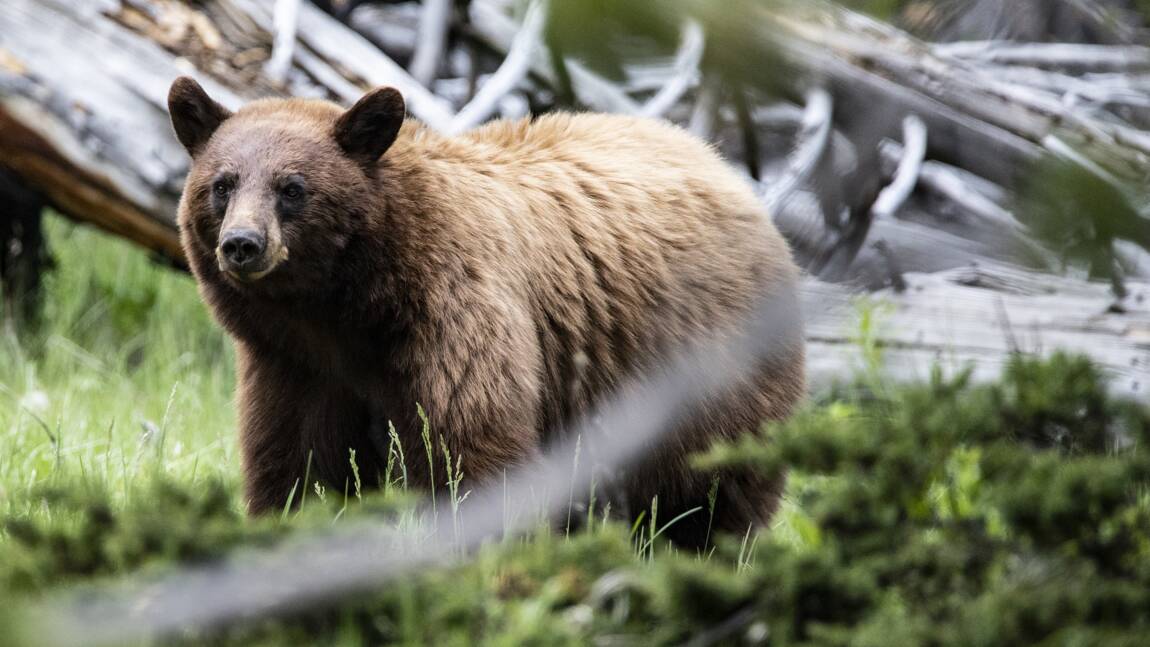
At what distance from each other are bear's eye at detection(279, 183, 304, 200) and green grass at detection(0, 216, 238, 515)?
0.89 m

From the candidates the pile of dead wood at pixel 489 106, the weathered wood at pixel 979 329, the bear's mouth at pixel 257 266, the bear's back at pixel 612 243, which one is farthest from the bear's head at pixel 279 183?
the weathered wood at pixel 979 329

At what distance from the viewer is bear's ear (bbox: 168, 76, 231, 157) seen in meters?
3.68

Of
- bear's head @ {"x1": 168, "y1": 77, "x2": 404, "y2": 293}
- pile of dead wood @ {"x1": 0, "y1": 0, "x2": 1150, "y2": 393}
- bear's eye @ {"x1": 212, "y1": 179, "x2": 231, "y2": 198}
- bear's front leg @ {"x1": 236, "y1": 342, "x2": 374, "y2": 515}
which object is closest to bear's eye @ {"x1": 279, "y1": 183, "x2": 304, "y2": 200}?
bear's head @ {"x1": 168, "y1": 77, "x2": 404, "y2": 293}

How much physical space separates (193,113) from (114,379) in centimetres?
259

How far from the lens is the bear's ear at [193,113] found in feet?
12.1

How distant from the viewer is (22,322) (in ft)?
21.5

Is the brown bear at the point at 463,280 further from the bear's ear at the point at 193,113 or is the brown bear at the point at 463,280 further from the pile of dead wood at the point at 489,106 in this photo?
the pile of dead wood at the point at 489,106

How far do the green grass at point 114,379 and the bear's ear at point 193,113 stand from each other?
874mm

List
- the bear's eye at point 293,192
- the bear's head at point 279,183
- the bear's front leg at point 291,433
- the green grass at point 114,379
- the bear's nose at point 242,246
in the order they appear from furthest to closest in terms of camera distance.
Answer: the green grass at point 114,379 < the bear's front leg at point 291,433 < the bear's eye at point 293,192 < the bear's head at point 279,183 < the bear's nose at point 242,246

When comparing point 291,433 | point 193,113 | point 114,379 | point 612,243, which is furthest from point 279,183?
point 114,379

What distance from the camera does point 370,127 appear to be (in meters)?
3.68

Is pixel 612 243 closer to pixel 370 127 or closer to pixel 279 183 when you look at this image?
pixel 370 127

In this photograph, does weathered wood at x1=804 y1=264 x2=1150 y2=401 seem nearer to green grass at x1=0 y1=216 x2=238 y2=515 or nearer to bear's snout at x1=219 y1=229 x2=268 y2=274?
bear's snout at x1=219 y1=229 x2=268 y2=274

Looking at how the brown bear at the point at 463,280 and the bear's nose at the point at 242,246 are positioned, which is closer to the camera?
the bear's nose at the point at 242,246
